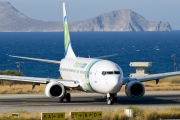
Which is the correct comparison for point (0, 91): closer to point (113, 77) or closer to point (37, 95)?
point (37, 95)

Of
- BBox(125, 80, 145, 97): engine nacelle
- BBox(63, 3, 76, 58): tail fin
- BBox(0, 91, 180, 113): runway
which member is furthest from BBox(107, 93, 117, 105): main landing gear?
BBox(63, 3, 76, 58): tail fin

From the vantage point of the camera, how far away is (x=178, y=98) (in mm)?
52875

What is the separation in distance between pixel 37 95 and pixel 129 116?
77.1 feet

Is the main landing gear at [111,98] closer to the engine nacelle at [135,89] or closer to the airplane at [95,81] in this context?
the airplane at [95,81]

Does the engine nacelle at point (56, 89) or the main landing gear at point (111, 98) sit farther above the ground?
the engine nacelle at point (56, 89)

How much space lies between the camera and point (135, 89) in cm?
4803

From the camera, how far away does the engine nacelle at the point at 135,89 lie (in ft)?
155

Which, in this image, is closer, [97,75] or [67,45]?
[97,75]

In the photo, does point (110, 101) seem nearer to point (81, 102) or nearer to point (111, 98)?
point (111, 98)

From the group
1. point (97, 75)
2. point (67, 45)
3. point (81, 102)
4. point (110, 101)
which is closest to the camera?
point (97, 75)

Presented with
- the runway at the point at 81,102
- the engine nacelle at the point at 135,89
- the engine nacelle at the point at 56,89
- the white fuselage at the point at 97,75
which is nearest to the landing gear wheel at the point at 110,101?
the runway at the point at 81,102

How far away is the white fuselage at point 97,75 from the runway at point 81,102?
130cm

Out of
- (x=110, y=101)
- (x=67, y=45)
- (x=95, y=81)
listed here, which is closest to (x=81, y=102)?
(x=95, y=81)

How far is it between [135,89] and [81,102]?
4.54 metres
